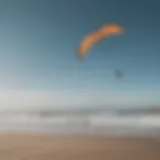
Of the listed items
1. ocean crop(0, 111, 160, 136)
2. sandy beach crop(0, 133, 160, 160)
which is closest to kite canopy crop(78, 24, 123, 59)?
ocean crop(0, 111, 160, 136)

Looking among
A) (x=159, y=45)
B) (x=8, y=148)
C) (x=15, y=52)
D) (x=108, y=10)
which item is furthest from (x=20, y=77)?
(x=159, y=45)

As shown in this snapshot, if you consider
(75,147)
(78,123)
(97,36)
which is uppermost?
(97,36)

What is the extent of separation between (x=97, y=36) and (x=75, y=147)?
543mm

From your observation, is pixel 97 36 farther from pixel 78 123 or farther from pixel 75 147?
pixel 75 147

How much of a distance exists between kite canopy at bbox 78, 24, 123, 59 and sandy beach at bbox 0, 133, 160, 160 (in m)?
0.42

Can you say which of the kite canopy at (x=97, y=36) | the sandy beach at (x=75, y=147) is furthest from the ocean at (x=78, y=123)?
the kite canopy at (x=97, y=36)

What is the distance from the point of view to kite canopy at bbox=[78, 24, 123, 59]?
245 centimetres

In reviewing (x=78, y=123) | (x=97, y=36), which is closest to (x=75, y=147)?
(x=78, y=123)

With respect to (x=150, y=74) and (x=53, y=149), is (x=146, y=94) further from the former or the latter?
(x=53, y=149)

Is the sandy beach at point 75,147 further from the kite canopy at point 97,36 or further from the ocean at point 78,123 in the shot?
the kite canopy at point 97,36

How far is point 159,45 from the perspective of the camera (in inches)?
97.7

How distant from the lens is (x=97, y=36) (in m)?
2.47

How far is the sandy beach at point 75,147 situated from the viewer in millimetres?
2402

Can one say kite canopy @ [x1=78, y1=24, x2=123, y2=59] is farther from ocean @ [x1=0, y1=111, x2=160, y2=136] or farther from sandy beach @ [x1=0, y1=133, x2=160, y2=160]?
sandy beach @ [x1=0, y1=133, x2=160, y2=160]
